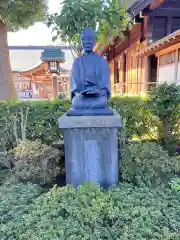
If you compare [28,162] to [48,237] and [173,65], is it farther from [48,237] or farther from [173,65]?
→ [173,65]

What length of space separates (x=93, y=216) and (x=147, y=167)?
1096 millimetres

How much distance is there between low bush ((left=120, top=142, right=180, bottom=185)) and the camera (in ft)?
8.39

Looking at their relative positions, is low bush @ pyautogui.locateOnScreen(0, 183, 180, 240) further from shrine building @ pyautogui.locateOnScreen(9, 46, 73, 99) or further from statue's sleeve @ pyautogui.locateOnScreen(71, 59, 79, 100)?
shrine building @ pyautogui.locateOnScreen(9, 46, 73, 99)

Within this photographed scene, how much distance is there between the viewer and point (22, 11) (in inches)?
217

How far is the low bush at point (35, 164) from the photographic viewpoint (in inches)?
109

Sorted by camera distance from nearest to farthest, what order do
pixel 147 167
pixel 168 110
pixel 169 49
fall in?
1. pixel 147 167
2. pixel 168 110
3. pixel 169 49

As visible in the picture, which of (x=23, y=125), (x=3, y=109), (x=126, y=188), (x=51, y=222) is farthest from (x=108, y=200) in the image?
(x=3, y=109)

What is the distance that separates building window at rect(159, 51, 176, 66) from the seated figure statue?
4.36 m

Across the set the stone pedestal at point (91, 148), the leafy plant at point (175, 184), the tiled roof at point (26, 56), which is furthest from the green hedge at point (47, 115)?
the tiled roof at point (26, 56)

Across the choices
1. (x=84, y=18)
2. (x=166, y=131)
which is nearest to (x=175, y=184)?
(x=166, y=131)

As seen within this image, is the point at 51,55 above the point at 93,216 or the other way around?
above

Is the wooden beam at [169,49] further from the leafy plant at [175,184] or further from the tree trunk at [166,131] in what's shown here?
the leafy plant at [175,184]

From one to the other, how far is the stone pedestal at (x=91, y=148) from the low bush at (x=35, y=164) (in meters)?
0.46

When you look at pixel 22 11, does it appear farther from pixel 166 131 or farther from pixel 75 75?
pixel 166 131
